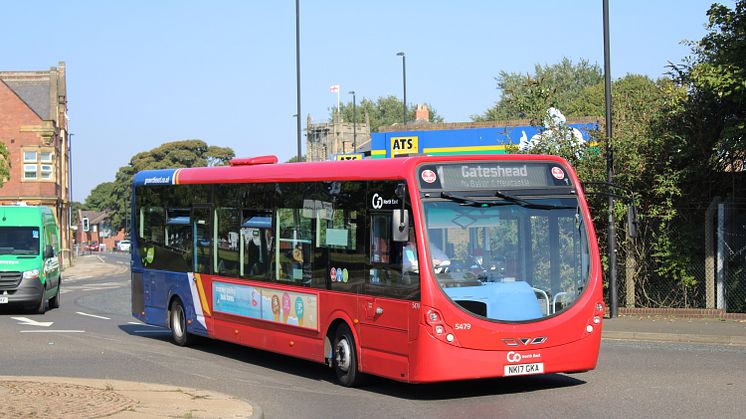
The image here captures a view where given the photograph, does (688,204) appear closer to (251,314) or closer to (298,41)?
(251,314)

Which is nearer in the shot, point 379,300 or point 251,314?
point 379,300

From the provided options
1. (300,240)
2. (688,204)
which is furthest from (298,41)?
(300,240)

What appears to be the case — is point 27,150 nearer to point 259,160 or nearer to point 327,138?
point 327,138

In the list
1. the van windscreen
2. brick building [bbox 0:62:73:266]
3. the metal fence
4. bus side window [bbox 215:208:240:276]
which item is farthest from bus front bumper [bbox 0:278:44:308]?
brick building [bbox 0:62:73:266]

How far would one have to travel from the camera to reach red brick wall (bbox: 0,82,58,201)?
76500 mm

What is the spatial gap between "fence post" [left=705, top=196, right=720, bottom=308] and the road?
4.67 m

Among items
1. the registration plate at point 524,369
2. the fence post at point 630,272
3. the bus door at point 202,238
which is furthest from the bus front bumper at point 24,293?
the registration plate at point 524,369

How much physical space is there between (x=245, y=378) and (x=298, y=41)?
26.6 metres

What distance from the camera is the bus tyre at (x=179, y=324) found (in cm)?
1828

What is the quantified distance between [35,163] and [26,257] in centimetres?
5384

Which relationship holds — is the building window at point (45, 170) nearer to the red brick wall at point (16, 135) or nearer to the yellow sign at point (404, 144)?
the red brick wall at point (16, 135)

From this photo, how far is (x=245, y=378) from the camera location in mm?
14078

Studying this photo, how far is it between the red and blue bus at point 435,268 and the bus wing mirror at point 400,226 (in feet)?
0.05

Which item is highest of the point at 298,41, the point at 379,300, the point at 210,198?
the point at 298,41
